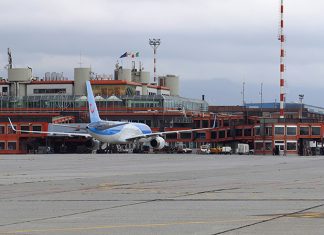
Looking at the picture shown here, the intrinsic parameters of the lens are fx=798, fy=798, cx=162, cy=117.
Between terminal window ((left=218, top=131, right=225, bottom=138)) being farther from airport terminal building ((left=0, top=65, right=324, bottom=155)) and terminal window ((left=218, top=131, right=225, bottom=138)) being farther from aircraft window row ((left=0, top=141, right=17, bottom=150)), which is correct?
aircraft window row ((left=0, top=141, right=17, bottom=150))

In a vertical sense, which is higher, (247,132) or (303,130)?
(303,130)

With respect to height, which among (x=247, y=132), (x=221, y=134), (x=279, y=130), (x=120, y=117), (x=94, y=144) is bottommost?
(x=94, y=144)


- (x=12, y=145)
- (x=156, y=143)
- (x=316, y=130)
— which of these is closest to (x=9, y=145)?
(x=12, y=145)

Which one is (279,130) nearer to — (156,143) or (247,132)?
(247,132)

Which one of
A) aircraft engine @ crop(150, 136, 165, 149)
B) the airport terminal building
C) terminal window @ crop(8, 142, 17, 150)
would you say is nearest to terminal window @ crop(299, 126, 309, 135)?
the airport terminal building

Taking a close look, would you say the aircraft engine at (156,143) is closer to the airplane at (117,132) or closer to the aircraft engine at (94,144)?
the airplane at (117,132)

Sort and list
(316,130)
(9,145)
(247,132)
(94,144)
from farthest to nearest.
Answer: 1. (247,132)
2. (9,145)
3. (94,144)
4. (316,130)
